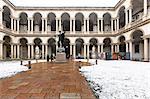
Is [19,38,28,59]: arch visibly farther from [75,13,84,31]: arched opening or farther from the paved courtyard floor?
the paved courtyard floor

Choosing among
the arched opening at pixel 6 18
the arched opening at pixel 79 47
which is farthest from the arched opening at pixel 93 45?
the arched opening at pixel 6 18

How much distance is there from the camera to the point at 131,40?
1406 inches

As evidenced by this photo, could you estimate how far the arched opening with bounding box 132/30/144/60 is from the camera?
35891 mm

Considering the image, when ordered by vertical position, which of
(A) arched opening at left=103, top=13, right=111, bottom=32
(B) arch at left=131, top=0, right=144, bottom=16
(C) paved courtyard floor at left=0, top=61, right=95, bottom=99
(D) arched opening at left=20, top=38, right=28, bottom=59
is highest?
(B) arch at left=131, top=0, right=144, bottom=16

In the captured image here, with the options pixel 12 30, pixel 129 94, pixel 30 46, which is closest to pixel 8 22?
pixel 12 30

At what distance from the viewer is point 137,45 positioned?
37625 millimetres

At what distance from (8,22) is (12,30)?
3.82 meters

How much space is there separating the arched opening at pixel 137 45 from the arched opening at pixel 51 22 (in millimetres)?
20918

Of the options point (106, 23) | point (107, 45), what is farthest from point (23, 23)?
point (107, 45)

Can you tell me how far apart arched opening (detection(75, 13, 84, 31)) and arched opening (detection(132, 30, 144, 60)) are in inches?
649

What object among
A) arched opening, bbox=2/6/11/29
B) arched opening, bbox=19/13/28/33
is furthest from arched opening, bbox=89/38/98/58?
arched opening, bbox=2/6/11/29

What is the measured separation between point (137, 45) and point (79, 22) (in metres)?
19.4

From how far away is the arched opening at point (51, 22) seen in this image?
5088 cm

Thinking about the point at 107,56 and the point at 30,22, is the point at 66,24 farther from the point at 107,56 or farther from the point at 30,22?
the point at 107,56
